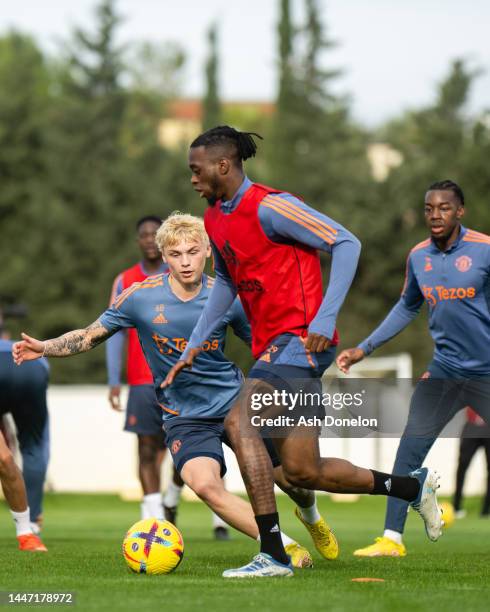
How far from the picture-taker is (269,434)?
6.76 m

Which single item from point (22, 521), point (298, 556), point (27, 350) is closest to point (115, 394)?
point (22, 521)

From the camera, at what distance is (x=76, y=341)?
25.1 ft

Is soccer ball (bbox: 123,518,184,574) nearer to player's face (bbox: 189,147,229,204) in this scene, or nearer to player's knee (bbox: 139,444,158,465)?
player's face (bbox: 189,147,229,204)

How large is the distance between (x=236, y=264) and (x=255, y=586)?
181 centimetres

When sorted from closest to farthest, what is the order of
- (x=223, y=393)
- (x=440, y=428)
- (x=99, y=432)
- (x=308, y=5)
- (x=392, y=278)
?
(x=223, y=393)
(x=440, y=428)
(x=99, y=432)
(x=392, y=278)
(x=308, y=5)

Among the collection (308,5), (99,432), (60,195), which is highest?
(308,5)

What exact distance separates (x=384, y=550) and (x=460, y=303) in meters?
1.87

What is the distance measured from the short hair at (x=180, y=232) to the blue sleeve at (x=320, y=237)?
4.04 feet

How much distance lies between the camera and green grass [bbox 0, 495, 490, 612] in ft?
18.4

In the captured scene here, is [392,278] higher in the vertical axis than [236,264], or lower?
lower

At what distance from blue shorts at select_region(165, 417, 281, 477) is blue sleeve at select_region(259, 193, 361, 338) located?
1.60 meters

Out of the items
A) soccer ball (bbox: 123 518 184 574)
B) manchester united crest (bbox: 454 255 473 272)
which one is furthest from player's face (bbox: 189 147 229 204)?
manchester united crest (bbox: 454 255 473 272)

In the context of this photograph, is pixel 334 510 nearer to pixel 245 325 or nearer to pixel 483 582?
pixel 245 325

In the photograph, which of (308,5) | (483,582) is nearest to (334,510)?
(483,582)
